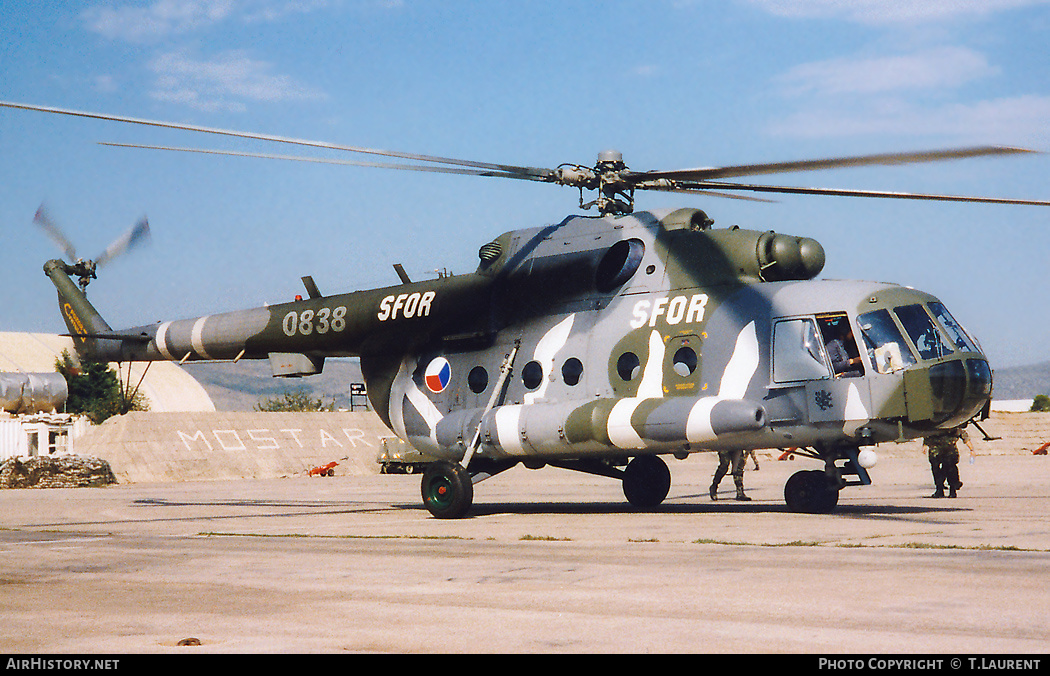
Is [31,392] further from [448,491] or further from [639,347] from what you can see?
[639,347]

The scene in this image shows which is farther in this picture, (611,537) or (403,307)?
(403,307)

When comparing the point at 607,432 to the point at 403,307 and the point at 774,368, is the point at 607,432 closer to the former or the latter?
the point at 774,368

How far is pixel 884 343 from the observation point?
Result: 15.8 m

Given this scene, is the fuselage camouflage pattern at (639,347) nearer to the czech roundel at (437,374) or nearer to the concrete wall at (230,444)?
the czech roundel at (437,374)

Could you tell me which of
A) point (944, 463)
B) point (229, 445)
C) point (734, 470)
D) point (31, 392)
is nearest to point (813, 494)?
point (734, 470)

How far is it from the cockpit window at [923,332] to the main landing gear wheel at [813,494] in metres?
2.70

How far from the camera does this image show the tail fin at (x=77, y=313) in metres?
24.5

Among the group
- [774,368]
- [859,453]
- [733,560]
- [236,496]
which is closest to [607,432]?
[774,368]

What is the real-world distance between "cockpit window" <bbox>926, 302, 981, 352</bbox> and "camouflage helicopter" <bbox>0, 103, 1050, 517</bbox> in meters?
0.03

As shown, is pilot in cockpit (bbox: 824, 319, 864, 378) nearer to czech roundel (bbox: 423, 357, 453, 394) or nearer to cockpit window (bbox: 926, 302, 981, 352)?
cockpit window (bbox: 926, 302, 981, 352)

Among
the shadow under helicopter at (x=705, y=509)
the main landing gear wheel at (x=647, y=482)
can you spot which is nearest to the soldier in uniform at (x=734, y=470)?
the shadow under helicopter at (x=705, y=509)

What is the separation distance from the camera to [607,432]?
16.8 meters

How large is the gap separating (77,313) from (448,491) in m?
12.4
